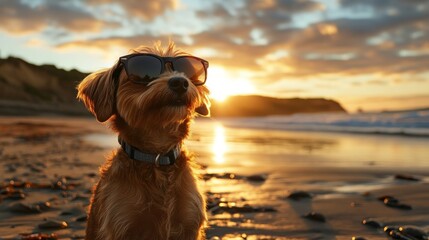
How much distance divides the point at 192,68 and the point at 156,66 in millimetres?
487

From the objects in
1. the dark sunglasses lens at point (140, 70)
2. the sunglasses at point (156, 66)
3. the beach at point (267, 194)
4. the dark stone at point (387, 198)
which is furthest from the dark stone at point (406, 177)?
the dark sunglasses lens at point (140, 70)

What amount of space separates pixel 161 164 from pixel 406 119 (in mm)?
30189

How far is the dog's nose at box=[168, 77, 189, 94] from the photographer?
14.1 feet

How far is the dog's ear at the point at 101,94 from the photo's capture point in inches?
180

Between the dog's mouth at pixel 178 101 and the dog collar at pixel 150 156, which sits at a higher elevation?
the dog's mouth at pixel 178 101

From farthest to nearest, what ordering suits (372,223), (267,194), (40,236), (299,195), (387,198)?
(267,194), (299,195), (387,198), (372,223), (40,236)

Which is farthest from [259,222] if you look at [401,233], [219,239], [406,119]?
[406,119]

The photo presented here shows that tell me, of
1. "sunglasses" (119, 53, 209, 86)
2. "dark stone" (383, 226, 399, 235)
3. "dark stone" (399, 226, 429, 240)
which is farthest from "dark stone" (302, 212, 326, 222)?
"sunglasses" (119, 53, 209, 86)

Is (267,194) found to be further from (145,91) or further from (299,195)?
(145,91)

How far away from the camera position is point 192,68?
4.99m

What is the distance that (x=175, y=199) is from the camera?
13.8ft

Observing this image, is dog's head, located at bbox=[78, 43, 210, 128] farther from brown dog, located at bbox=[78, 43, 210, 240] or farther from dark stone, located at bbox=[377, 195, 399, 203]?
dark stone, located at bbox=[377, 195, 399, 203]

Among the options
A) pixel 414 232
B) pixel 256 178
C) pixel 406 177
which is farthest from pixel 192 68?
pixel 406 177

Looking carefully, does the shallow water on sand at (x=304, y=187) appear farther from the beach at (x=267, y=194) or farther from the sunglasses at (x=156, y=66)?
the sunglasses at (x=156, y=66)
